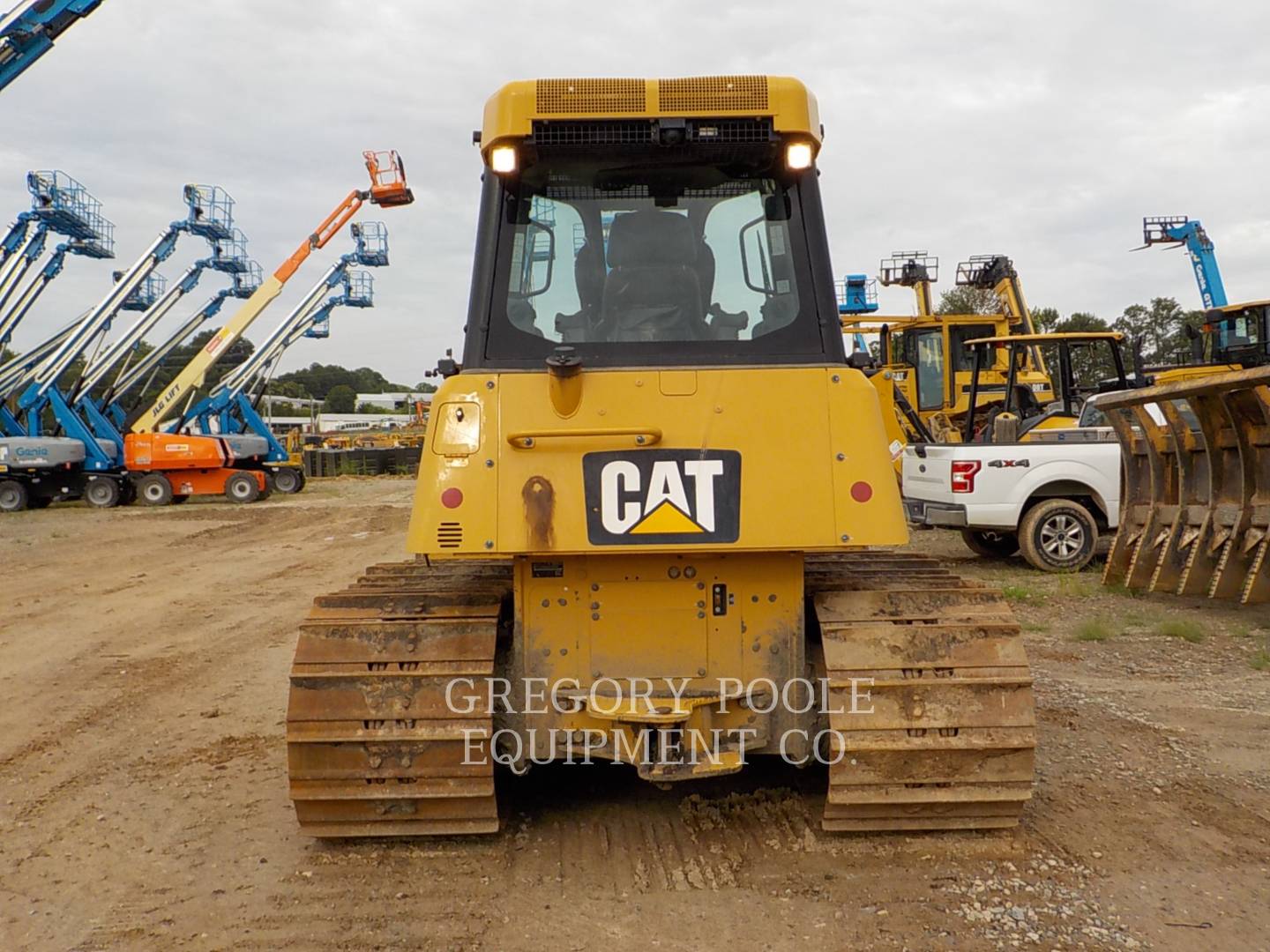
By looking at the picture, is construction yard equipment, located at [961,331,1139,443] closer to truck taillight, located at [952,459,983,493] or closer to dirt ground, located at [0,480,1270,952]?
truck taillight, located at [952,459,983,493]

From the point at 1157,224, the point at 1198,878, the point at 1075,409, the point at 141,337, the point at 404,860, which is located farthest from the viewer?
the point at 1157,224

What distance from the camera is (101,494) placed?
23344 millimetres

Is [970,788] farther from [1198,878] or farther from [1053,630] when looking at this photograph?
[1053,630]

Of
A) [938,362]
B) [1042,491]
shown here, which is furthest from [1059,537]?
[938,362]

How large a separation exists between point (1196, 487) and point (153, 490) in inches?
841

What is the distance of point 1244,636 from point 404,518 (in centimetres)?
1505

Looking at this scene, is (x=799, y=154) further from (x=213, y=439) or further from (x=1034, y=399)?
(x=213, y=439)

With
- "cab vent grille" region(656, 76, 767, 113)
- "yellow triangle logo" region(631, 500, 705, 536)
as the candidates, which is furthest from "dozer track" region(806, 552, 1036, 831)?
"cab vent grille" region(656, 76, 767, 113)

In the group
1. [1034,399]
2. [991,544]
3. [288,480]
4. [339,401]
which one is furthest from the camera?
[339,401]

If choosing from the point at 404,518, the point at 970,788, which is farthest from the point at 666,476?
the point at 404,518

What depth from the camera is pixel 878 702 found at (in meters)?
3.62

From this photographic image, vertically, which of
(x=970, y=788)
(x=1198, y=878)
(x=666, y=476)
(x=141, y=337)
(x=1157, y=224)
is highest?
(x=1157, y=224)

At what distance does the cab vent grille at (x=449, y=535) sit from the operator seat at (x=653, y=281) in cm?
91

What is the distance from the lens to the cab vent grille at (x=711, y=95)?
12.6 feet
